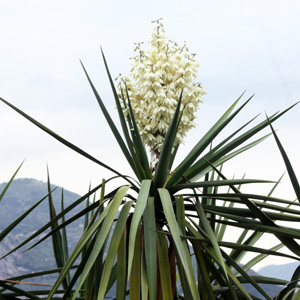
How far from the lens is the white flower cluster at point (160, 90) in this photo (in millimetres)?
3508

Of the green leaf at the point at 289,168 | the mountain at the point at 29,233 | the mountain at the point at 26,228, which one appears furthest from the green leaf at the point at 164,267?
the mountain at the point at 26,228

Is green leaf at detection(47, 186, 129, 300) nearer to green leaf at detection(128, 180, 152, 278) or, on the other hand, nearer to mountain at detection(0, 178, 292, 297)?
green leaf at detection(128, 180, 152, 278)

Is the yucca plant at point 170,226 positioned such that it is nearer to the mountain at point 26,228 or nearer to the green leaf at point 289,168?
the green leaf at point 289,168

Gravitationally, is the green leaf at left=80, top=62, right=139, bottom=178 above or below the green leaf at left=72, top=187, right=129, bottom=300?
above

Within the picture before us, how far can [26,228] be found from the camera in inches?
4139

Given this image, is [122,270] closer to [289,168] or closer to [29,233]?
[289,168]

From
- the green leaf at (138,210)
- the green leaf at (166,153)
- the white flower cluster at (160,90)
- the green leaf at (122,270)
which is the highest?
the white flower cluster at (160,90)

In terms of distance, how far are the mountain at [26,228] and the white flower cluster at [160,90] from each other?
79.0 meters

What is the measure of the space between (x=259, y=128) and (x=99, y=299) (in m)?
1.20

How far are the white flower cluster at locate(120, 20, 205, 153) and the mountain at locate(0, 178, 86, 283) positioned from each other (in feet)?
259

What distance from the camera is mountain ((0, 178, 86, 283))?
285ft

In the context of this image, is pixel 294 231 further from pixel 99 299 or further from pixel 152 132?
pixel 152 132

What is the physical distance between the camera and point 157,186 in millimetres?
2729

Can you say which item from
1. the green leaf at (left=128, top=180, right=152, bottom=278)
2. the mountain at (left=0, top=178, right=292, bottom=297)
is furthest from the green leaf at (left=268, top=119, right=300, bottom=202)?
the mountain at (left=0, top=178, right=292, bottom=297)
